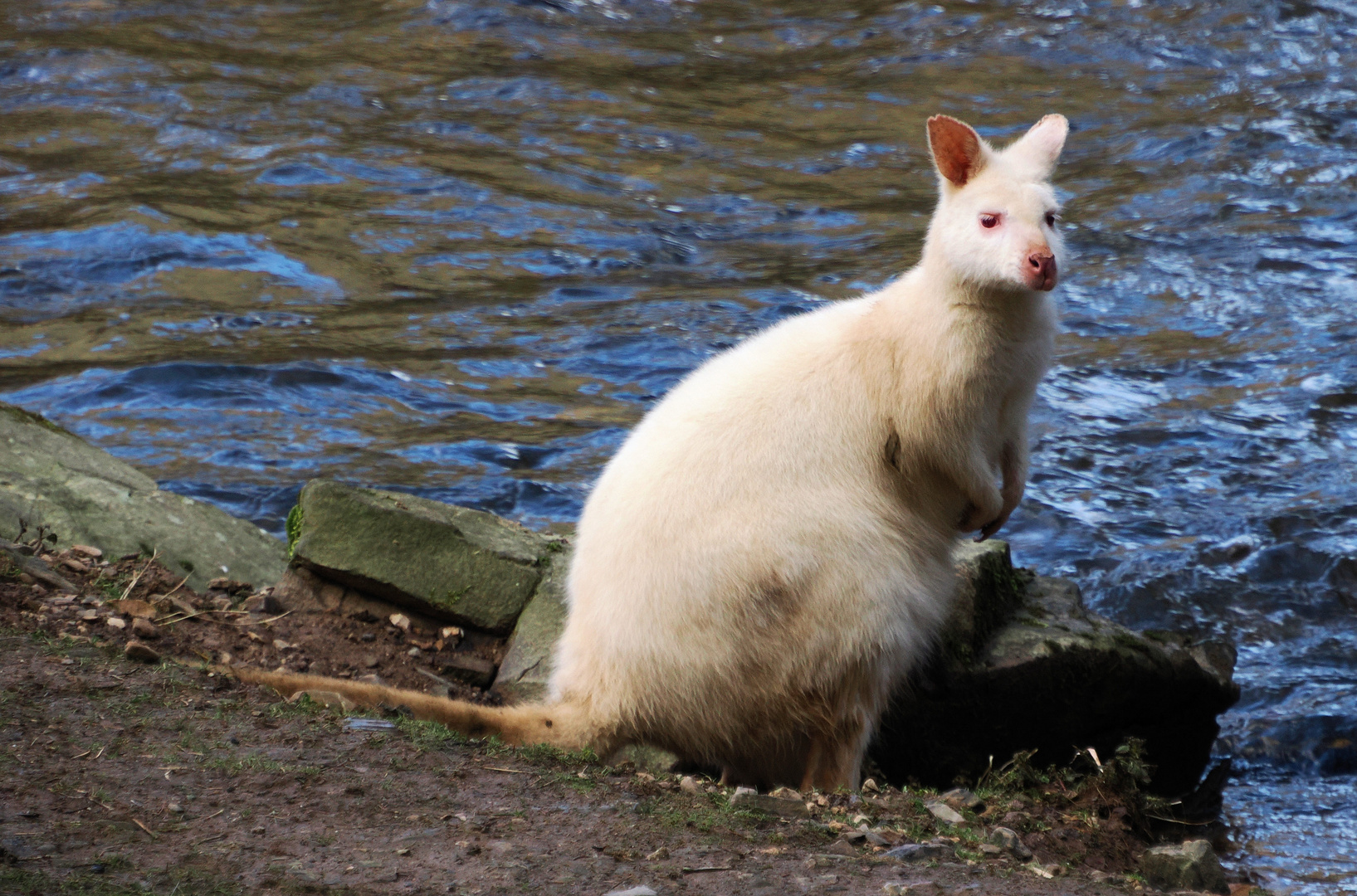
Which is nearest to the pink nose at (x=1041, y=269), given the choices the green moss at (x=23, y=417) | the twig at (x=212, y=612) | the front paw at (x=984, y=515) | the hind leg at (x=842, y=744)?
the front paw at (x=984, y=515)

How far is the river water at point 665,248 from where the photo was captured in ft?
27.0

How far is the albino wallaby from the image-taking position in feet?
14.7

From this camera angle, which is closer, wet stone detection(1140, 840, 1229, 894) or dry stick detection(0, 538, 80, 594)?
wet stone detection(1140, 840, 1229, 894)

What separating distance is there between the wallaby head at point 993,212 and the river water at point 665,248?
8.41ft

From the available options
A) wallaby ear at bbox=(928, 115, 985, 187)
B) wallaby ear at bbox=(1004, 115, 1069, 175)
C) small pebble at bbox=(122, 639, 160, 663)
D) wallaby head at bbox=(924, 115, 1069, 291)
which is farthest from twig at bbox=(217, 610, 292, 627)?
wallaby ear at bbox=(1004, 115, 1069, 175)

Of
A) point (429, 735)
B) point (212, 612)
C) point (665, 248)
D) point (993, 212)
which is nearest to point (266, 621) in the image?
point (212, 612)

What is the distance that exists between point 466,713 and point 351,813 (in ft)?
3.07

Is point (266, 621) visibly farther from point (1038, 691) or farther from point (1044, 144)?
point (1044, 144)

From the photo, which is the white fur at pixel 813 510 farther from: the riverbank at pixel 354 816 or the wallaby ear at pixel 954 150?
the riverbank at pixel 354 816

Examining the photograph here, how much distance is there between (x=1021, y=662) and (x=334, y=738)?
291cm

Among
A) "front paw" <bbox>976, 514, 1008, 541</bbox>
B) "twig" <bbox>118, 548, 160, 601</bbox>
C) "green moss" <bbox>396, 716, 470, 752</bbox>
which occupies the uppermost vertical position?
"front paw" <bbox>976, 514, 1008, 541</bbox>

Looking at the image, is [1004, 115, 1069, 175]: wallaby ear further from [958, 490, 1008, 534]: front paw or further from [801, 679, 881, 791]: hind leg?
[801, 679, 881, 791]: hind leg

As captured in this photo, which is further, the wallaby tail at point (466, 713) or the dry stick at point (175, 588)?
the dry stick at point (175, 588)

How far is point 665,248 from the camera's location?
1263 centimetres
